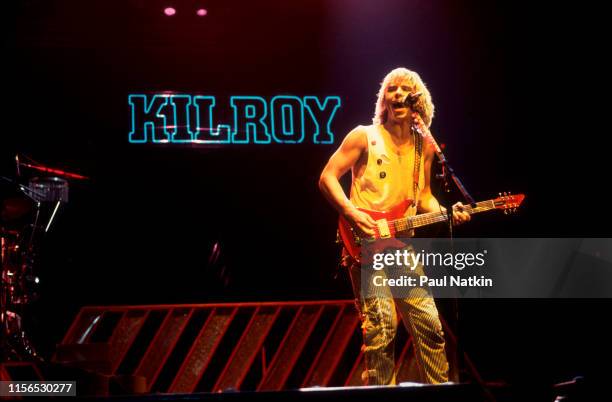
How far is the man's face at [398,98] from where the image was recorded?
4859 mm

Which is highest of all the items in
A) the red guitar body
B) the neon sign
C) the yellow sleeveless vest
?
the neon sign

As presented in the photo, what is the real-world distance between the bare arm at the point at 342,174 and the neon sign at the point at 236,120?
3.22 m

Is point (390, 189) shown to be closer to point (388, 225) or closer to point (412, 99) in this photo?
point (388, 225)

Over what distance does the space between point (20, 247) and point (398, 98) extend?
12.2 feet

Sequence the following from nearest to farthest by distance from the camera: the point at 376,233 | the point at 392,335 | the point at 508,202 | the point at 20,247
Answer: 1. the point at 392,335
2. the point at 376,233
3. the point at 508,202
4. the point at 20,247

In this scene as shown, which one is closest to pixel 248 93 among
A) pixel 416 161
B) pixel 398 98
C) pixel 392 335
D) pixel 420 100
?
pixel 398 98

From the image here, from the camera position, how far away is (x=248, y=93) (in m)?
8.15

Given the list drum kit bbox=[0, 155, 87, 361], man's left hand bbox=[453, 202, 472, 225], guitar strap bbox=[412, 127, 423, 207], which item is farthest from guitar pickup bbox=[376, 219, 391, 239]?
drum kit bbox=[0, 155, 87, 361]

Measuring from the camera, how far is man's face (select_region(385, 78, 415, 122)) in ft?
15.9

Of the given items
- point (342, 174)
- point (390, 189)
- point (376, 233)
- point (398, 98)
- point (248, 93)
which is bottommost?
point (376, 233)

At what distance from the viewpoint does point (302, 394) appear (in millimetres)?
3236

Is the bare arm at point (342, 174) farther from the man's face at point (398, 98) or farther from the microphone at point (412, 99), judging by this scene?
the microphone at point (412, 99)

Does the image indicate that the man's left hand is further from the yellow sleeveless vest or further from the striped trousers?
the striped trousers

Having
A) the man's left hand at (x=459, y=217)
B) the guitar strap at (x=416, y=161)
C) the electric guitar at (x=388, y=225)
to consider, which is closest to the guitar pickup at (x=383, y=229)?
the electric guitar at (x=388, y=225)
